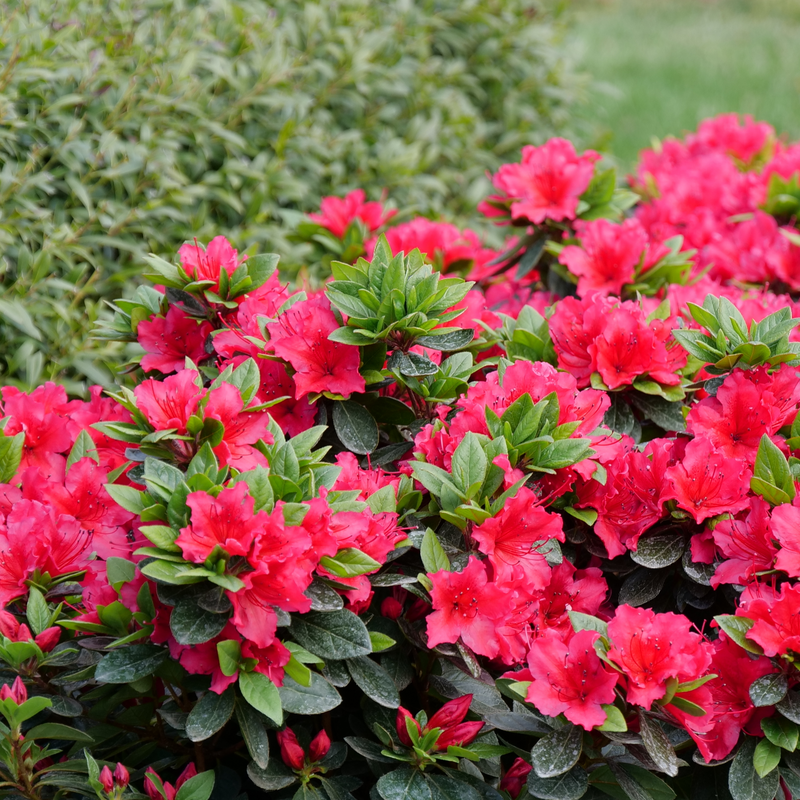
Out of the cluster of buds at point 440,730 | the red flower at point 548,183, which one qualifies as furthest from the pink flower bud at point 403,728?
the red flower at point 548,183

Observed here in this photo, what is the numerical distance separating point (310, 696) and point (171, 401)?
1.45 ft

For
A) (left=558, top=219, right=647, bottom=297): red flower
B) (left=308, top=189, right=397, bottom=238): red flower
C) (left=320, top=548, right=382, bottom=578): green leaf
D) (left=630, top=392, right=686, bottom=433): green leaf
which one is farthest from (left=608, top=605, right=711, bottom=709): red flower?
(left=308, top=189, right=397, bottom=238): red flower

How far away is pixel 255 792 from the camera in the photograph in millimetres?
1435

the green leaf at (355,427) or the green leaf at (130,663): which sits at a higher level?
the green leaf at (355,427)

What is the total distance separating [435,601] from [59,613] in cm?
57

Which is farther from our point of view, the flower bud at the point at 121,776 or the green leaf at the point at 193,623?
the flower bud at the point at 121,776

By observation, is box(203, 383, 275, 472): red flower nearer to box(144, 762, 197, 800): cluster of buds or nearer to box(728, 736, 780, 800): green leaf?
box(144, 762, 197, 800): cluster of buds

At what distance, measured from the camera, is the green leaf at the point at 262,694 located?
106 centimetres

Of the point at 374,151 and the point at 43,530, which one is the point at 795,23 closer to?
the point at 374,151

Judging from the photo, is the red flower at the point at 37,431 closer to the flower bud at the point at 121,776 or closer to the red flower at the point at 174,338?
the red flower at the point at 174,338

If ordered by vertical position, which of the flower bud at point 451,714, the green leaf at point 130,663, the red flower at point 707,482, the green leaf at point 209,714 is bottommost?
the flower bud at point 451,714

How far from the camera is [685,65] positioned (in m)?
7.43

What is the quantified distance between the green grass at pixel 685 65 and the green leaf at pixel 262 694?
3.25m

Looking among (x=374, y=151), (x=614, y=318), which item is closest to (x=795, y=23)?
(x=374, y=151)
